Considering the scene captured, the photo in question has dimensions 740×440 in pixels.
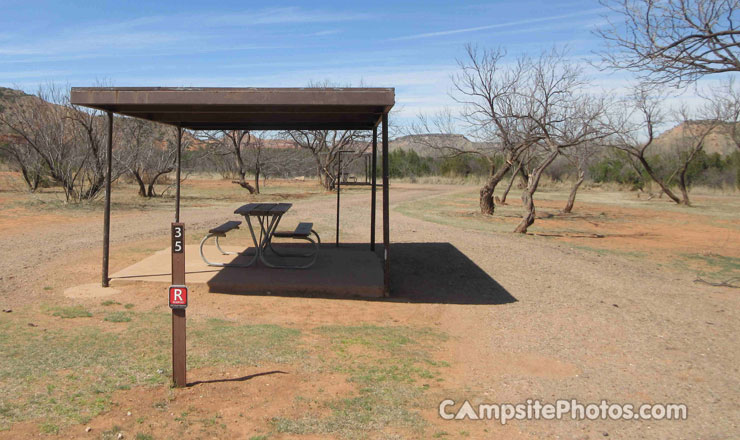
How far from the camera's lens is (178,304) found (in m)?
4.36

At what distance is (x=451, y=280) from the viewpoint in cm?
914

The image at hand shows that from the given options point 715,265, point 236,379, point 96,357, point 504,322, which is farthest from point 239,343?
point 715,265

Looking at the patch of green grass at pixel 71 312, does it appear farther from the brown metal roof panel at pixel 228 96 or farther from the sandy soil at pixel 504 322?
the brown metal roof panel at pixel 228 96

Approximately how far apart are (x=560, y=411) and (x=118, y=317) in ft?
14.9

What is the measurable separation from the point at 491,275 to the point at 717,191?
3273 cm

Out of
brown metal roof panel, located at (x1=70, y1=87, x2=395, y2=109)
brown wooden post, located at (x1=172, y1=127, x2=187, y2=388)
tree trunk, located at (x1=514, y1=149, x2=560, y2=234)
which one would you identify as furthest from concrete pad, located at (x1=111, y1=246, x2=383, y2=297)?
tree trunk, located at (x1=514, y1=149, x2=560, y2=234)

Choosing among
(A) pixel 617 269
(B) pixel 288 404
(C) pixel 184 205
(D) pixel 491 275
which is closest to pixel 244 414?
(B) pixel 288 404

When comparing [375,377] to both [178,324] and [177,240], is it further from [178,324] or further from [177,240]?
[177,240]

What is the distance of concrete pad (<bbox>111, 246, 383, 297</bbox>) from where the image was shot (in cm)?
787

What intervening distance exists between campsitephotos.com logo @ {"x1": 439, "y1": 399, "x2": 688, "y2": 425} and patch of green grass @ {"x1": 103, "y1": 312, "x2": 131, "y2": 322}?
3639 millimetres

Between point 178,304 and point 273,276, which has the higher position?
point 178,304

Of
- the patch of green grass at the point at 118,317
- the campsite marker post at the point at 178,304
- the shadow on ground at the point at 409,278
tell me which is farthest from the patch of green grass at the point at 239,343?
the shadow on ground at the point at 409,278

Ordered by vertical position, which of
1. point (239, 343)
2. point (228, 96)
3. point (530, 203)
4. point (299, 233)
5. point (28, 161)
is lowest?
point (239, 343)

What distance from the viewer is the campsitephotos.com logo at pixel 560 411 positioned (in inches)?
169
